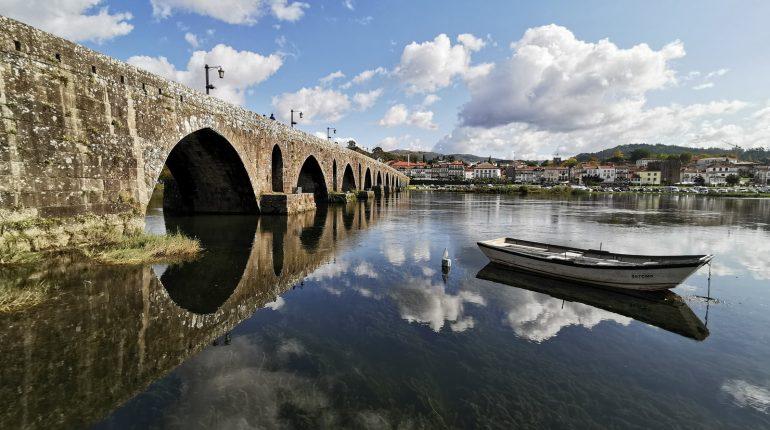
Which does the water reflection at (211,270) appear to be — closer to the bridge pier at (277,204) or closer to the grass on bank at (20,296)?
the grass on bank at (20,296)

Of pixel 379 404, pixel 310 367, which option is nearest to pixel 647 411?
pixel 379 404

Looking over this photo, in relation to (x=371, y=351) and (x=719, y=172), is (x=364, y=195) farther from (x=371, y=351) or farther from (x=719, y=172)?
(x=719, y=172)

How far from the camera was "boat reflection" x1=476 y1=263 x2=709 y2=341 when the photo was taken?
346 inches

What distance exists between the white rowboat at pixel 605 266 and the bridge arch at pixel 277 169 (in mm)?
22002

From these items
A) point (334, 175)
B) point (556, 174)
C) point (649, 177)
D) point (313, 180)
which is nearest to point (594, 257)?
point (313, 180)

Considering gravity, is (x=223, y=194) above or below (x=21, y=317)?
above

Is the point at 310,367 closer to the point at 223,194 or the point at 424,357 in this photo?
the point at 424,357

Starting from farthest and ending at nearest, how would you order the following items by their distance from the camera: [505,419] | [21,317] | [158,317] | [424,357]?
[158,317]
[21,317]
[424,357]
[505,419]

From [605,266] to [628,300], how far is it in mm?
1085

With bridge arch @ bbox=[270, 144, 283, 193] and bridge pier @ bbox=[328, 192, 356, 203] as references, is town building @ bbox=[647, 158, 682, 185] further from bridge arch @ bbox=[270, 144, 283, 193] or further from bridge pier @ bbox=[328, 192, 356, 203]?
bridge arch @ bbox=[270, 144, 283, 193]

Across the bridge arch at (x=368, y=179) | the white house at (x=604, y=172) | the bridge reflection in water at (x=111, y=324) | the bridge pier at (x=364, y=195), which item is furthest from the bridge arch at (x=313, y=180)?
the white house at (x=604, y=172)

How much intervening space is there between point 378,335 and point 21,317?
712 cm

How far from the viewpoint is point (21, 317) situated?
23.9 ft

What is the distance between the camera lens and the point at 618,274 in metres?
10.8
